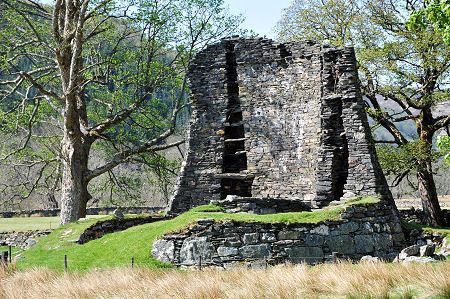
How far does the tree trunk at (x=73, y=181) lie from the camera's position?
22678 mm

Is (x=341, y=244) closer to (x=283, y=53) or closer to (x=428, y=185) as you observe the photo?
(x=283, y=53)

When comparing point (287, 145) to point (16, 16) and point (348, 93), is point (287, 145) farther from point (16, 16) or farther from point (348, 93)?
point (16, 16)

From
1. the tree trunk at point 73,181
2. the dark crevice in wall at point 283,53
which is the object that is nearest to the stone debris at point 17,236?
the tree trunk at point 73,181

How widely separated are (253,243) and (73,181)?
11465 millimetres

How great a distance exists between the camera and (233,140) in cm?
2077

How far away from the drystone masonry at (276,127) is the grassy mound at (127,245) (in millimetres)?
2774

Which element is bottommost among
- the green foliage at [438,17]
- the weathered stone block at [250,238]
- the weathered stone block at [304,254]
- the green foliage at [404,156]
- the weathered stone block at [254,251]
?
the weathered stone block at [304,254]

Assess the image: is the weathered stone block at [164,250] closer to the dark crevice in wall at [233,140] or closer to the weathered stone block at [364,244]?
the weathered stone block at [364,244]

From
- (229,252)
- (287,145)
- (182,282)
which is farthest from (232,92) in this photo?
(182,282)

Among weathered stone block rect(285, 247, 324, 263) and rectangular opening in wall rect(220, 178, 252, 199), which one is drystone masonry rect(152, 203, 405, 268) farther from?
rectangular opening in wall rect(220, 178, 252, 199)

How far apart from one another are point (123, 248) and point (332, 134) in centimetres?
804

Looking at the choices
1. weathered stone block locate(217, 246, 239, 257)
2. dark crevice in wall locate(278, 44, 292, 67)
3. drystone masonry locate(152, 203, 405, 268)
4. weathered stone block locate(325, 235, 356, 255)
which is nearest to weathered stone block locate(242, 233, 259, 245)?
drystone masonry locate(152, 203, 405, 268)

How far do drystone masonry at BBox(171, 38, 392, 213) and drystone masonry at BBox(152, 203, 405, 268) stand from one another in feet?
12.5

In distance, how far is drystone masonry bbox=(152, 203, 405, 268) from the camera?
13.4 m
